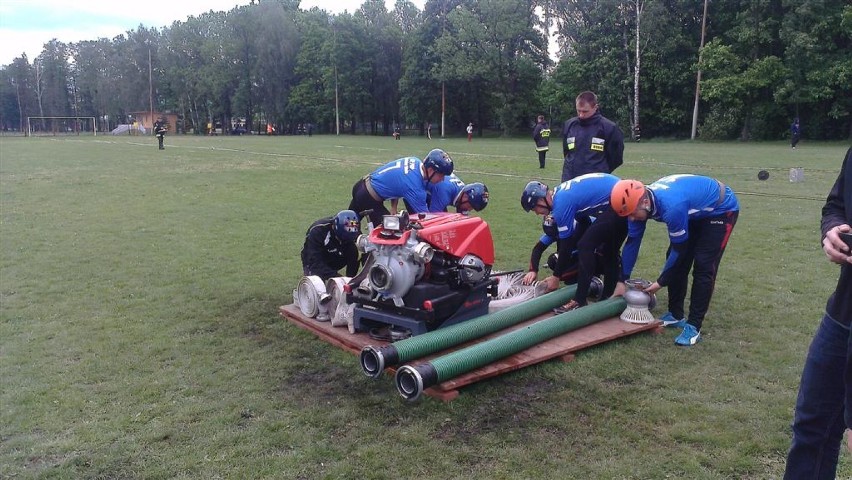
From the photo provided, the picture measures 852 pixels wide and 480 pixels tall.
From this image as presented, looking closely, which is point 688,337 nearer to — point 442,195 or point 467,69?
point 442,195

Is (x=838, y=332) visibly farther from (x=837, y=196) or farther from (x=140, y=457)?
(x=140, y=457)

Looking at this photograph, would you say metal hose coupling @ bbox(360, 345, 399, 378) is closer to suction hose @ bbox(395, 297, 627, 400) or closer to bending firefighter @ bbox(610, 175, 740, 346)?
suction hose @ bbox(395, 297, 627, 400)

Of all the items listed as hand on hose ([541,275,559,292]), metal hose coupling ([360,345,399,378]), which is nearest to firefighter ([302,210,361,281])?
metal hose coupling ([360,345,399,378])

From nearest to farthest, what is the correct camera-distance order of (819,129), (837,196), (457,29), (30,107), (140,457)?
(837,196)
(140,457)
(819,129)
(457,29)
(30,107)

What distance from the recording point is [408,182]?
6809 mm

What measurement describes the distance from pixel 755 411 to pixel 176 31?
98.9 meters

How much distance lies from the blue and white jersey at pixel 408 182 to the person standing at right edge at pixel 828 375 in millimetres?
4411

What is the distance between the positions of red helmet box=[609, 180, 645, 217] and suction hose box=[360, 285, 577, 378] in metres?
1.21

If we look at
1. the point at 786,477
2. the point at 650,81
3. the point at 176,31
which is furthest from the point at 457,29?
the point at 786,477

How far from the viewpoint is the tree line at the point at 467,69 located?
4416 centimetres

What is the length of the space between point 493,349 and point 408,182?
251 cm

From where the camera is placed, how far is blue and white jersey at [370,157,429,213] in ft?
22.3

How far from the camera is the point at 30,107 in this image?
10550 cm

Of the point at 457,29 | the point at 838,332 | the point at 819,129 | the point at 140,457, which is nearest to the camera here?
the point at 838,332
